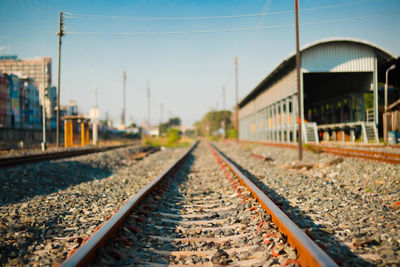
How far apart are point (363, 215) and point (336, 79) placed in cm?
1977

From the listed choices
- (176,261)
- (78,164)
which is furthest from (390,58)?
(176,261)

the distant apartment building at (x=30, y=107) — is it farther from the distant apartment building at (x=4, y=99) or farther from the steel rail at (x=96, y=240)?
the steel rail at (x=96, y=240)

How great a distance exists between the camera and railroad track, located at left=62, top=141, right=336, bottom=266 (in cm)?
239

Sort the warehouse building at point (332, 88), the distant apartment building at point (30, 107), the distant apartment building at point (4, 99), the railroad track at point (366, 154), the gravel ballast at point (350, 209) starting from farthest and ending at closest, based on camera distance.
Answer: the distant apartment building at point (30, 107), the distant apartment building at point (4, 99), the warehouse building at point (332, 88), the railroad track at point (366, 154), the gravel ballast at point (350, 209)

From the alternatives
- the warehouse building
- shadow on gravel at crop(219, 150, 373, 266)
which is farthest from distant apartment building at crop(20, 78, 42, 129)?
shadow on gravel at crop(219, 150, 373, 266)

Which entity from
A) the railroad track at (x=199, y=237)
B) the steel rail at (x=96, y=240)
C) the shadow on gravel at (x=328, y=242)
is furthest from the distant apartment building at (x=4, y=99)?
the shadow on gravel at (x=328, y=242)

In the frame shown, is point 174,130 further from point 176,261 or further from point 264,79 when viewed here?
point 176,261

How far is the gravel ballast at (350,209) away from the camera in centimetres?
259

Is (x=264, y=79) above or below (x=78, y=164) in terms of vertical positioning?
above

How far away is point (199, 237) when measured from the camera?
3240 mm

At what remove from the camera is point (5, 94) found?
43.8 metres

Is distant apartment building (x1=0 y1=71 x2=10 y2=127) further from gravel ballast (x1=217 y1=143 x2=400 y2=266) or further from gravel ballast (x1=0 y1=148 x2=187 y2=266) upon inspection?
gravel ballast (x1=217 y1=143 x2=400 y2=266)

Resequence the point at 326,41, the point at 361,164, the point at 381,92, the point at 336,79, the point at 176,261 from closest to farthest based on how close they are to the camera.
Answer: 1. the point at 176,261
2. the point at 361,164
3. the point at 326,41
4. the point at 336,79
5. the point at 381,92

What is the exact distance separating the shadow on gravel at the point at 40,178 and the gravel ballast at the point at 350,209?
525 centimetres
